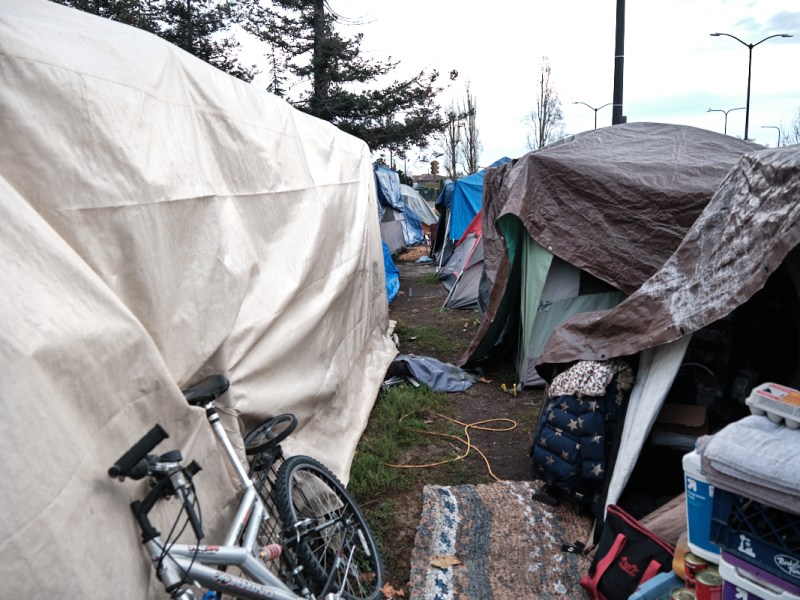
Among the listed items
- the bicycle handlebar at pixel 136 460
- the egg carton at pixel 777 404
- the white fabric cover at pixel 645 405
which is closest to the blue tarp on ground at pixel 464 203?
the white fabric cover at pixel 645 405

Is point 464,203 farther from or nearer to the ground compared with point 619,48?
nearer to the ground

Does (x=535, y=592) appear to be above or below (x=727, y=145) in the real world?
below

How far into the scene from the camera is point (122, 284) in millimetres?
2316

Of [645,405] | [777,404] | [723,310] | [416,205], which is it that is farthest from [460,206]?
[777,404]

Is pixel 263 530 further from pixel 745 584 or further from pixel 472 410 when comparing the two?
pixel 472 410

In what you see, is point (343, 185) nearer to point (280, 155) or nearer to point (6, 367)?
point (280, 155)

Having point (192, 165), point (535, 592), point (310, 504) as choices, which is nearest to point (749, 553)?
point (535, 592)

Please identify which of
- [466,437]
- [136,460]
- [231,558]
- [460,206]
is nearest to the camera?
[136,460]

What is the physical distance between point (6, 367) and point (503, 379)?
5.55 m

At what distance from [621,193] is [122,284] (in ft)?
14.1

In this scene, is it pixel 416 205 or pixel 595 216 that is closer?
pixel 595 216

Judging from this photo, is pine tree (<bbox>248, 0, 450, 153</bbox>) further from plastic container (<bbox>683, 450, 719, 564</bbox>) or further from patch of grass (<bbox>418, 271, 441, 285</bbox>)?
plastic container (<bbox>683, 450, 719, 564</bbox>)

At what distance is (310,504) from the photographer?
3275 millimetres

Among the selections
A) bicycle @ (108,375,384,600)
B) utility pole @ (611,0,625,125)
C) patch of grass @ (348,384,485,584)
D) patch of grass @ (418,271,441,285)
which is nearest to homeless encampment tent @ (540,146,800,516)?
patch of grass @ (348,384,485,584)
